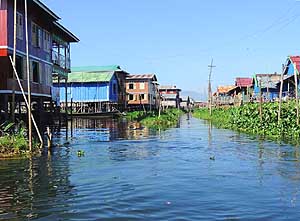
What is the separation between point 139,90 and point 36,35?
49341 millimetres

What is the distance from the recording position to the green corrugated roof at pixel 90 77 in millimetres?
59719

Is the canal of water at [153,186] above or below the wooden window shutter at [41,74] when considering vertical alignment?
below

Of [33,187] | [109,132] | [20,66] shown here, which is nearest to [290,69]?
[109,132]

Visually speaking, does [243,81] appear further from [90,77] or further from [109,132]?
[109,132]

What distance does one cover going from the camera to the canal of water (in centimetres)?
853

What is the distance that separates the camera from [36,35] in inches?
1102

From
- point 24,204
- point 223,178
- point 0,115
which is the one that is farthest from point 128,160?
point 0,115

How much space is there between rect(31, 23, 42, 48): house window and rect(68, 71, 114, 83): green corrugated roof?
30.8 m

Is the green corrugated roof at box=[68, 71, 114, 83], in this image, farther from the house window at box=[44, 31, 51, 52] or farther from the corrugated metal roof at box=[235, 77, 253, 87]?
the house window at box=[44, 31, 51, 52]

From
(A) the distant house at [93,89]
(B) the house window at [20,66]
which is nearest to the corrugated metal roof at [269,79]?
(A) the distant house at [93,89]

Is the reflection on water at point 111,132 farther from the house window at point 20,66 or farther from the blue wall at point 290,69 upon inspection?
the blue wall at point 290,69

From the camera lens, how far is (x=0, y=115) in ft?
78.9

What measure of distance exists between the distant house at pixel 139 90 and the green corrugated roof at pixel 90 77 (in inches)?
588

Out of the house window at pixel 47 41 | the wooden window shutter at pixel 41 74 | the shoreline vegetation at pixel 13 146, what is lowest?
the shoreline vegetation at pixel 13 146
